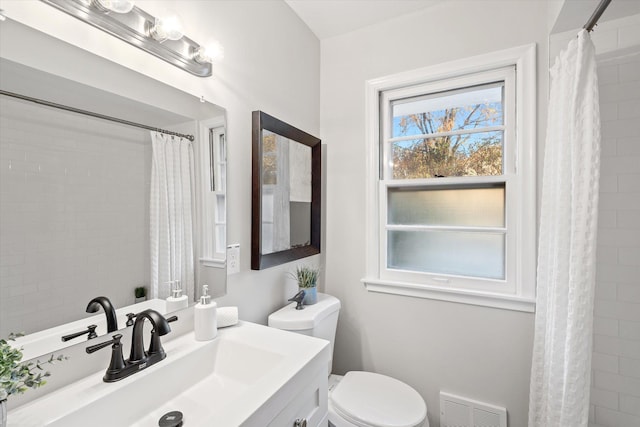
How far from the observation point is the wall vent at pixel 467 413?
1526 mm

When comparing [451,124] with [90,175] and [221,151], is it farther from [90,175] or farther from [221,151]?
[90,175]

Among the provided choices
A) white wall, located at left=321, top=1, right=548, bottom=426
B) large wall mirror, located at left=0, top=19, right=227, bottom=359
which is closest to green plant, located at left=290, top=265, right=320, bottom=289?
white wall, located at left=321, top=1, right=548, bottom=426

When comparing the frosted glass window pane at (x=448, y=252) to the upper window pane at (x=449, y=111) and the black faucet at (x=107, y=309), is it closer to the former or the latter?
the upper window pane at (x=449, y=111)

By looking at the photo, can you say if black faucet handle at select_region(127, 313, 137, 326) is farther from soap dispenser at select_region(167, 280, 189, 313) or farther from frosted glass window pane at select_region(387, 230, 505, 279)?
frosted glass window pane at select_region(387, 230, 505, 279)

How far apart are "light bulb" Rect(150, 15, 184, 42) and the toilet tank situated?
3.95 ft

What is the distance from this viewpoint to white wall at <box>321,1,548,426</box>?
1516 mm

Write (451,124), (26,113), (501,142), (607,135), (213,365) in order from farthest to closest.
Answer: (451,124) < (501,142) < (607,135) < (213,365) < (26,113)

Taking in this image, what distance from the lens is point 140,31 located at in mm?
931

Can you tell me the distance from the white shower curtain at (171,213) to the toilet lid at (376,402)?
2.94 ft

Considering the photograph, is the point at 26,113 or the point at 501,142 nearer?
the point at 26,113

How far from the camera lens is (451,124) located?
1.72 meters

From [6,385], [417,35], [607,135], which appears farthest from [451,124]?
[6,385]

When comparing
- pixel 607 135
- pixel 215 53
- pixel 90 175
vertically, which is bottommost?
pixel 90 175

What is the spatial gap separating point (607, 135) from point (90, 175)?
2.05 metres
